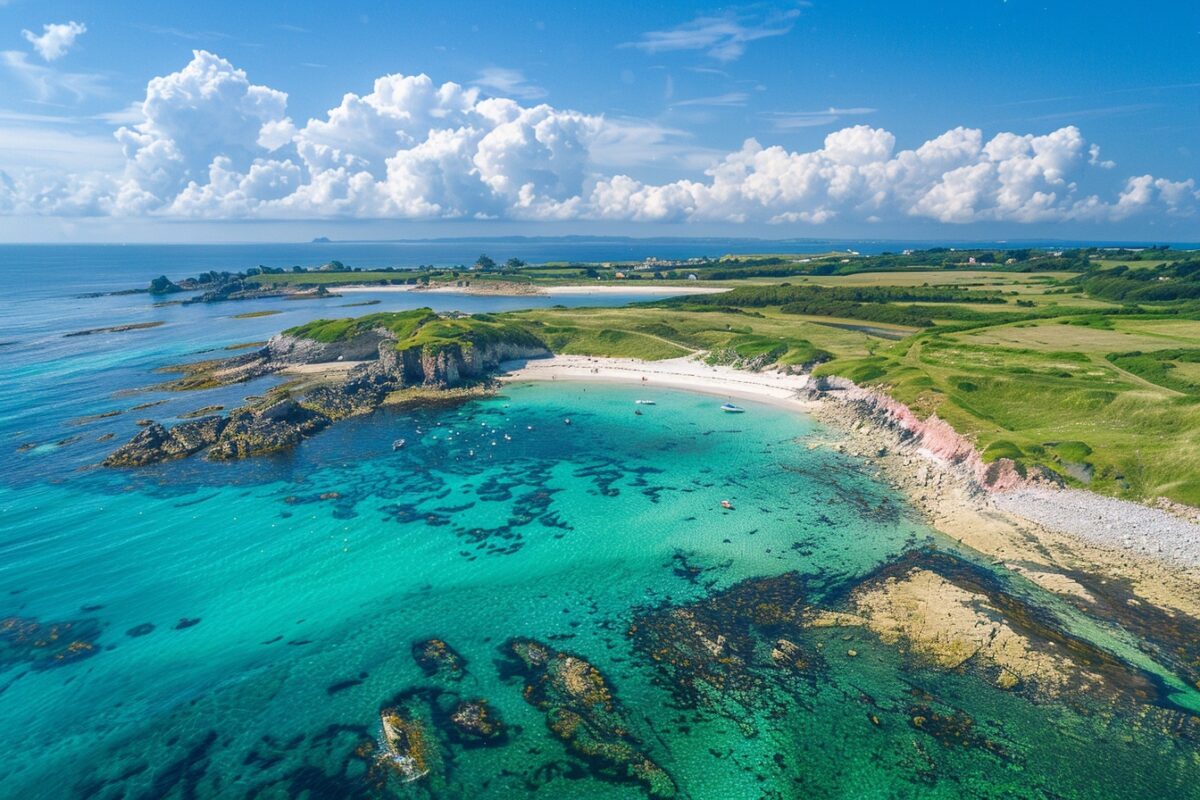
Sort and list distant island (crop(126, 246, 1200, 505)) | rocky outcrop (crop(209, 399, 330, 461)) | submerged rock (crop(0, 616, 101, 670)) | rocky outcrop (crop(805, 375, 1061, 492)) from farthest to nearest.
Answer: rocky outcrop (crop(209, 399, 330, 461)) → distant island (crop(126, 246, 1200, 505)) → rocky outcrop (crop(805, 375, 1061, 492)) → submerged rock (crop(0, 616, 101, 670))

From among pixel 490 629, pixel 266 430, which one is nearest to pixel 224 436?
pixel 266 430

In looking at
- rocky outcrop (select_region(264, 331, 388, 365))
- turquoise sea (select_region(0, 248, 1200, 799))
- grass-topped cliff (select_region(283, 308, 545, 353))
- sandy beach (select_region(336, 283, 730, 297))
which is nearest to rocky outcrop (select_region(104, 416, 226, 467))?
turquoise sea (select_region(0, 248, 1200, 799))

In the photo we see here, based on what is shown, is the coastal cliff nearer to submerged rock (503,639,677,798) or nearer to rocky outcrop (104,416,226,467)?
rocky outcrop (104,416,226,467)

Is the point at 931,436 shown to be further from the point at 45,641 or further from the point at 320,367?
the point at 320,367

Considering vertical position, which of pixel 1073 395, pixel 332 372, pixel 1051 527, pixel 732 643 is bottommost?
pixel 732 643

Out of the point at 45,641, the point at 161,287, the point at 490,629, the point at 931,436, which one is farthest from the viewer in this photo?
the point at 161,287

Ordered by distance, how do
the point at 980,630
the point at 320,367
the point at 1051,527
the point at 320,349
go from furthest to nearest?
the point at 320,349, the point at 320,367, the point at 1051,527, the point at 980,630
